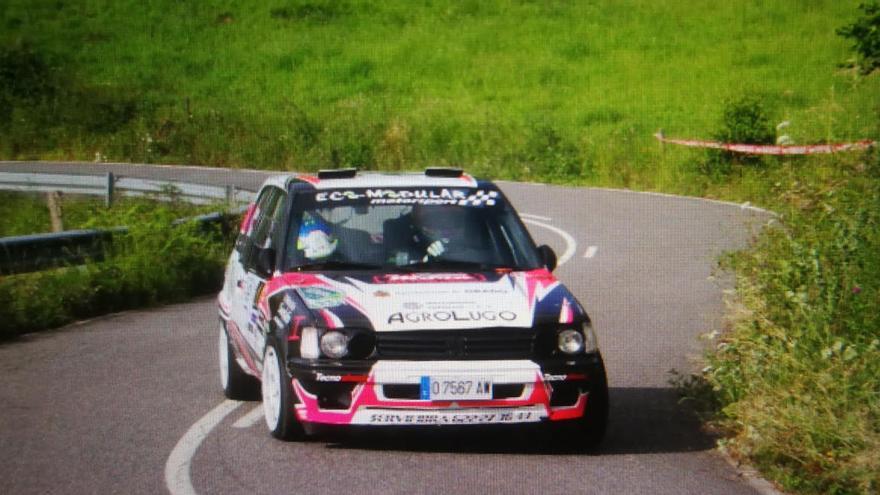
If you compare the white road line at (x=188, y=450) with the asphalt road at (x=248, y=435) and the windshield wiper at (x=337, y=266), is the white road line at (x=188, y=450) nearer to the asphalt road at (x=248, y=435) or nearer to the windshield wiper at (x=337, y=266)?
the asphalt road at (x=248, y=435)

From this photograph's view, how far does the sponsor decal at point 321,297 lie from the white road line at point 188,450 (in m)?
1.05

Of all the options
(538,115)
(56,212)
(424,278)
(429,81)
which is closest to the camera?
(424,278)

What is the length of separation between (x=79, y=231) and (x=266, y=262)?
302 inches

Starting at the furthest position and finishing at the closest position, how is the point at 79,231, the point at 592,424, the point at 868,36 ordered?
the point at 868,36, the point at 79,231, the point at 592,424

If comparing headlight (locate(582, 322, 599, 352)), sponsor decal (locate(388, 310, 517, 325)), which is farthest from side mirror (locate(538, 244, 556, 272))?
sponsor decal (locate(388, 310, 517, 325))

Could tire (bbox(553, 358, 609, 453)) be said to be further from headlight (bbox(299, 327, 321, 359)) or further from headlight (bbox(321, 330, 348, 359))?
headlight (bbox(299, 327, 321, 359))

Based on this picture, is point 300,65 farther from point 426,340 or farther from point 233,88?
point 426,340

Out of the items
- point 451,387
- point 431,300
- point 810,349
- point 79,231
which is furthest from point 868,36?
point 451,387

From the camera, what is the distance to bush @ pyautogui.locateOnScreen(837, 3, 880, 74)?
2108 centimetres

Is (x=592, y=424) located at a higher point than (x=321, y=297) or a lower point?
lower

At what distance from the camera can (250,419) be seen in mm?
10102

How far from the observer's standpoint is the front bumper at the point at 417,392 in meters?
8.69

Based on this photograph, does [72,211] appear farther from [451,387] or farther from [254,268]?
[451,387]

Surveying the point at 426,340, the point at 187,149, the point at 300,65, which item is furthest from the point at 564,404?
the point at 300,65
